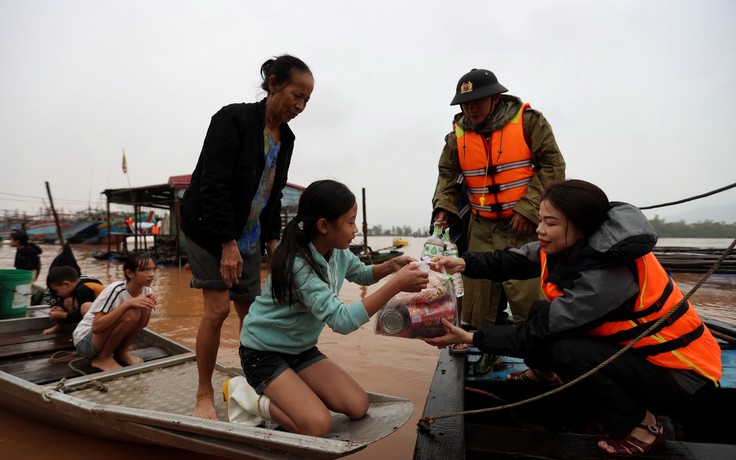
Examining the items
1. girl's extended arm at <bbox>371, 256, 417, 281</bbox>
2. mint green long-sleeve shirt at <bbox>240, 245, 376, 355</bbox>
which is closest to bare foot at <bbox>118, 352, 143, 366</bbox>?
mint green long-sleeve shirt at <bbox>240, 245, 376, 355</bbox>

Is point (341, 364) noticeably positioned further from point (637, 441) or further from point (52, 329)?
point (637, 441)

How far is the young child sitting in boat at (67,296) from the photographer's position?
3898 millimetres

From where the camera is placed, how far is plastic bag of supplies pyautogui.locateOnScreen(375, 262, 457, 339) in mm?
2088

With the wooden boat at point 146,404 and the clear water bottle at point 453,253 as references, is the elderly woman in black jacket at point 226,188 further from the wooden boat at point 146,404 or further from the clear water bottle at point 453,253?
the clear water bottle at point 453,253

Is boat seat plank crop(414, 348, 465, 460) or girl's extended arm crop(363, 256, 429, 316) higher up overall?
girl's extended arm crop(363, 256, 429, 316)

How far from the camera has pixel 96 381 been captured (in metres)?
2.71

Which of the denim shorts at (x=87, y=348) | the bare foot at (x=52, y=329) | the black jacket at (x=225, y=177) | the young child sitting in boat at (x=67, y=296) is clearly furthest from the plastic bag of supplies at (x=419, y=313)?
the bare foot at (x=52, y=329)

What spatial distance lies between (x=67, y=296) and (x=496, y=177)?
3.97m

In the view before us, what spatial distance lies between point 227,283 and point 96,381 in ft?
4.15

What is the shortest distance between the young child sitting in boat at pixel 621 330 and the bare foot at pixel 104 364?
9.52 ft

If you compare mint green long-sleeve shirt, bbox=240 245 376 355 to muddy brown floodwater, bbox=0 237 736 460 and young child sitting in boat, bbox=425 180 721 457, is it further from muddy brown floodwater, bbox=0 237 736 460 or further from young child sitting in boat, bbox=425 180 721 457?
muddy brown floodwater, bbox=0 237 736 460

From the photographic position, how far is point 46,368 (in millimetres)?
3086

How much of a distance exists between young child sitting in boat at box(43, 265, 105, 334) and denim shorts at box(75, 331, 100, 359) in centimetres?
82

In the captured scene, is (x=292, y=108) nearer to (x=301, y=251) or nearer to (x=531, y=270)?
(x=301, y=251)
